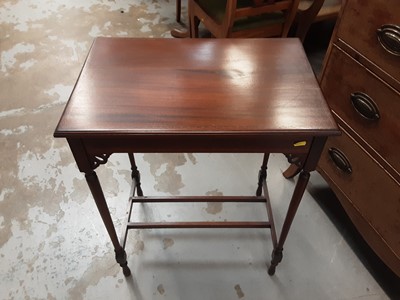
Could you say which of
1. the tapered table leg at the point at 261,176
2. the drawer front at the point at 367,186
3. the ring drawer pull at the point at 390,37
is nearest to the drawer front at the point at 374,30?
the ring drawer pull at the point at 390,37

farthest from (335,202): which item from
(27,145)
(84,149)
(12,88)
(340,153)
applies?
(12,88)

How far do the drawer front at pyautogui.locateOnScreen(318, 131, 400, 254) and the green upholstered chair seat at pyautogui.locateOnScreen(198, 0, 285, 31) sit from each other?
0.92 m

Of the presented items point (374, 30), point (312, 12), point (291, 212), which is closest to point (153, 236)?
point (291, 212)

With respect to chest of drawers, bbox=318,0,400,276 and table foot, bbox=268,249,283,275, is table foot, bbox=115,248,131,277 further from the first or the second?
chest of drawers, bbox=318,0,400,276

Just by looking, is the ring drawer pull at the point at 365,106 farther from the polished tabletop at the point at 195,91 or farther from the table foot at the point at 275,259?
the table foot at the point at 275,259

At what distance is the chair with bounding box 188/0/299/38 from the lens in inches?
64.9

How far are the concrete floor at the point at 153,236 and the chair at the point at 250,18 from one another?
0.71 meters

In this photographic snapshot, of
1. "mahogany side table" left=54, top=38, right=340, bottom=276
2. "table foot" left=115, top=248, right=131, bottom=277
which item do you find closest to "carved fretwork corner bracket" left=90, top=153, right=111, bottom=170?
"mahogany side table" left=54, top=38, right=340, bottom=276

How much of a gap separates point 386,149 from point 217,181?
746 millimetres

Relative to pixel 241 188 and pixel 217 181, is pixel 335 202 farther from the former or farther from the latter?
pixel 217 181

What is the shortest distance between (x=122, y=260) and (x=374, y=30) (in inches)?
41.2

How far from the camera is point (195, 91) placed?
0.79m

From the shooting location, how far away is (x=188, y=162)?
5.21 feet

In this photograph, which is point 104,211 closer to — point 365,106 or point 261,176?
point 261,176
